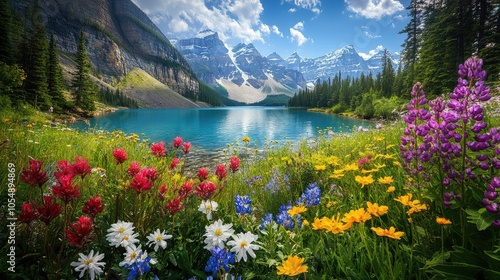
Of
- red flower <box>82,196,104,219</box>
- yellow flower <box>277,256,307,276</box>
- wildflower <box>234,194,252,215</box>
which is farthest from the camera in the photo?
wildflower <box>234,194,252,215</box>

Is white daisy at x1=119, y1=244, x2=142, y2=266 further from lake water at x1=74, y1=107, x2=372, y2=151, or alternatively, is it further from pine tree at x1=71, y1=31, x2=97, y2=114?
pine tree at x1=71, y1=31, x2=97, y2=114

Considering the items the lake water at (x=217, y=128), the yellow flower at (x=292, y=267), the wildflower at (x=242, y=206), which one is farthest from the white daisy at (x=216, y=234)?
the lake water at (x=217, y=128)

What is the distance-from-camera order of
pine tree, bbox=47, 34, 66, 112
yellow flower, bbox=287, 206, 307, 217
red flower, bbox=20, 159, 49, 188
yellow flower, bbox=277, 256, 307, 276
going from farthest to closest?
pine tree, bbox=47, 34, 66, 112, yellow flower, bbox=287, 206, 307, 217, red flower, bbox=20, 159, 49, 188, yellow flower, bbox=277, 256, 307, 276

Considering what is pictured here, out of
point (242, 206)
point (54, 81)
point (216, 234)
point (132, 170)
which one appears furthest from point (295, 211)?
point (54, 81)

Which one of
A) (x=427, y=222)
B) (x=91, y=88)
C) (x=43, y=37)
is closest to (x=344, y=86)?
Result: (x=91, y=88)

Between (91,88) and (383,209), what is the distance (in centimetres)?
5974

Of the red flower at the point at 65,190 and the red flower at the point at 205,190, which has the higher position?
the red flower at the point at 65,190

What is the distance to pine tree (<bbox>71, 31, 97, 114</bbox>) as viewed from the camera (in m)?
47.7

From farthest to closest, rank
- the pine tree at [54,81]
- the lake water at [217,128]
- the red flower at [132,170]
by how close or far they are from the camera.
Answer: the pine tree at [54,81]
the lake water at [217,128]
the red flower at [132,170]

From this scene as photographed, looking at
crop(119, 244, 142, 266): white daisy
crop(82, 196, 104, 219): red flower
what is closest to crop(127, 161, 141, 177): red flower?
crop(82, 196, 104, 219): red flower

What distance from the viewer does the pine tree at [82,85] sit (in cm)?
4769

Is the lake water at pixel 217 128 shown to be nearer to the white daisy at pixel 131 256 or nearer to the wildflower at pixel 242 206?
the wildflower at pixel 242 206

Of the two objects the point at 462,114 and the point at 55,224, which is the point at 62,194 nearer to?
the point at 55,224

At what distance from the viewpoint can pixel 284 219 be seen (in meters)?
2.50
